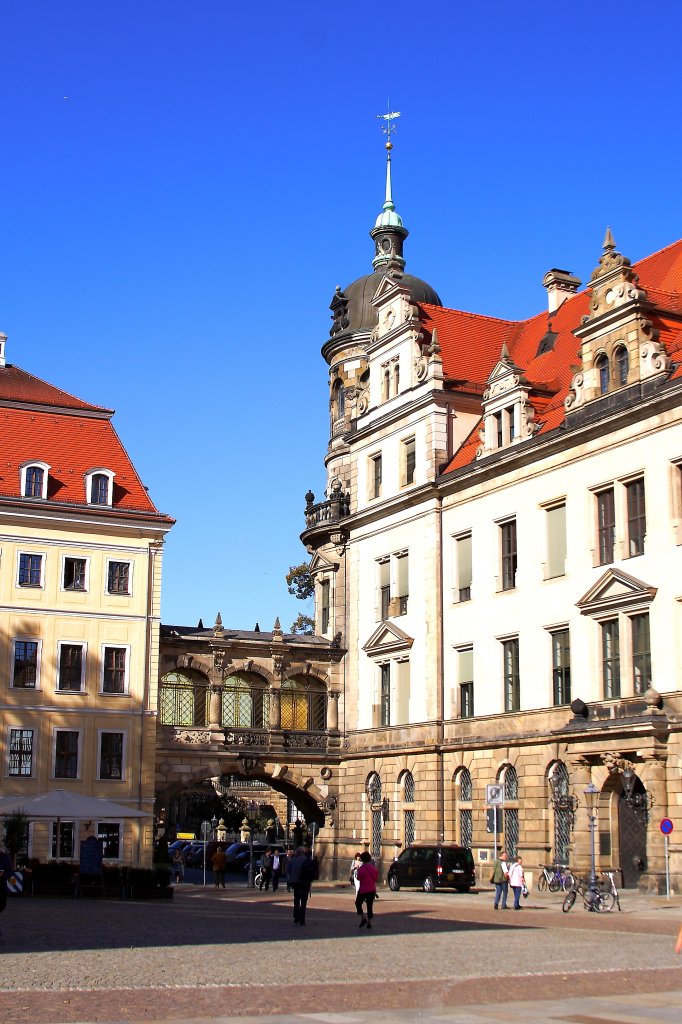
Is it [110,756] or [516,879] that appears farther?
[110,756]

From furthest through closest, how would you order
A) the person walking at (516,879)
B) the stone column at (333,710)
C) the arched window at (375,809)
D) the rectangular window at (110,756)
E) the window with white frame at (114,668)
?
the stone column at (333,710)
the arched window at (375,809)
the window with white frame at (114,668)
the rectangular window at (110,756)
the person walking at (516,879)

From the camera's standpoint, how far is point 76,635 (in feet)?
168

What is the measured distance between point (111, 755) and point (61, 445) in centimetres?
1237

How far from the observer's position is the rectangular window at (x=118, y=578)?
52438mm

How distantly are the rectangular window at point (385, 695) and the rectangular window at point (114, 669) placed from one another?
9.77 metres

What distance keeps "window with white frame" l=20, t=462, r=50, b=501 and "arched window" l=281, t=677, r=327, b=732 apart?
482 inches

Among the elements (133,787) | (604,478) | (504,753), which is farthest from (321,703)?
(604,478)

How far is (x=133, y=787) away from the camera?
50812 mm

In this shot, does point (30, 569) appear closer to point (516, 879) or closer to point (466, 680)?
point (466, 680)

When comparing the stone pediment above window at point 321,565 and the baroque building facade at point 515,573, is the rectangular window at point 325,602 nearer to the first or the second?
the baroque building facade at point 515,573

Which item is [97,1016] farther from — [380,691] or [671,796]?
[380,691]

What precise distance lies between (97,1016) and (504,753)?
31.9 m

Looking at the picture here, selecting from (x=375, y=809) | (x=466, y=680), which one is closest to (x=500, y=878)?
(x=466, y=680)

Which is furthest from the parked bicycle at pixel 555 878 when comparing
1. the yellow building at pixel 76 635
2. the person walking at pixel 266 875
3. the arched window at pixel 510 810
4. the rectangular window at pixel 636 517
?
the yellow building at pixel 76 635
